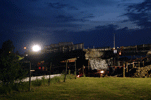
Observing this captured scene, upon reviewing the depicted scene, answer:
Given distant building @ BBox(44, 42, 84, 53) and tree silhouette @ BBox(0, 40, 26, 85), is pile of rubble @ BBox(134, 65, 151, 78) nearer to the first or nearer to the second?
distant building @ BBox(44, 42, 84, 53)

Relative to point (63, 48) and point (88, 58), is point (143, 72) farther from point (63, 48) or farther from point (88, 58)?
point (63, 48)

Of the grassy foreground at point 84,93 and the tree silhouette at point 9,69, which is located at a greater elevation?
the tree silhouette at point 9,69

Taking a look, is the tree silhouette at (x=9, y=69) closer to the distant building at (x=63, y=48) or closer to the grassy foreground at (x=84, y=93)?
the grassy foreground at (x=84, y=93)

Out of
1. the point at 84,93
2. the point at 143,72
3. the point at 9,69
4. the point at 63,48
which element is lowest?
the point at 84,93

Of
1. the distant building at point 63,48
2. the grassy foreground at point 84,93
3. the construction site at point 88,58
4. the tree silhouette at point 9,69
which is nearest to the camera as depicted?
the grassy foreground at point 84,93

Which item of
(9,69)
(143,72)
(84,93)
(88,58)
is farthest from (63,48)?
(84,93)

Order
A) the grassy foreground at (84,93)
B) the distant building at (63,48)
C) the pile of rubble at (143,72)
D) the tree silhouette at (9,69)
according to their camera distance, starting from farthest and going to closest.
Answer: the distant building at (63,48) → the pile of rubble at (143,72) → the tree silhouette at (9,69) → the grassy foreground at (84,93)

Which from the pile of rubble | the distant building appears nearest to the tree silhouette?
the pile of rubble

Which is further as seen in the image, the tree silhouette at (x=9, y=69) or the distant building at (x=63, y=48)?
the distant building at (x=63, y=48)

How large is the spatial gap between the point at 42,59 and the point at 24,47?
1132 centimetres

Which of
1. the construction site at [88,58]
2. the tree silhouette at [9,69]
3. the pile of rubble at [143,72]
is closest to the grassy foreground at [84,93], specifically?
the tree silhouette at [9,69]

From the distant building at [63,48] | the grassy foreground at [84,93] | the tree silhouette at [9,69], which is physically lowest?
the grassy foreground at [84,93]

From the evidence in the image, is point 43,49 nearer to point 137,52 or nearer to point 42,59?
point 42,59

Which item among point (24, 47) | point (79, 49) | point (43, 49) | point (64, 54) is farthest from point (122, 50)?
point (24, 47)
